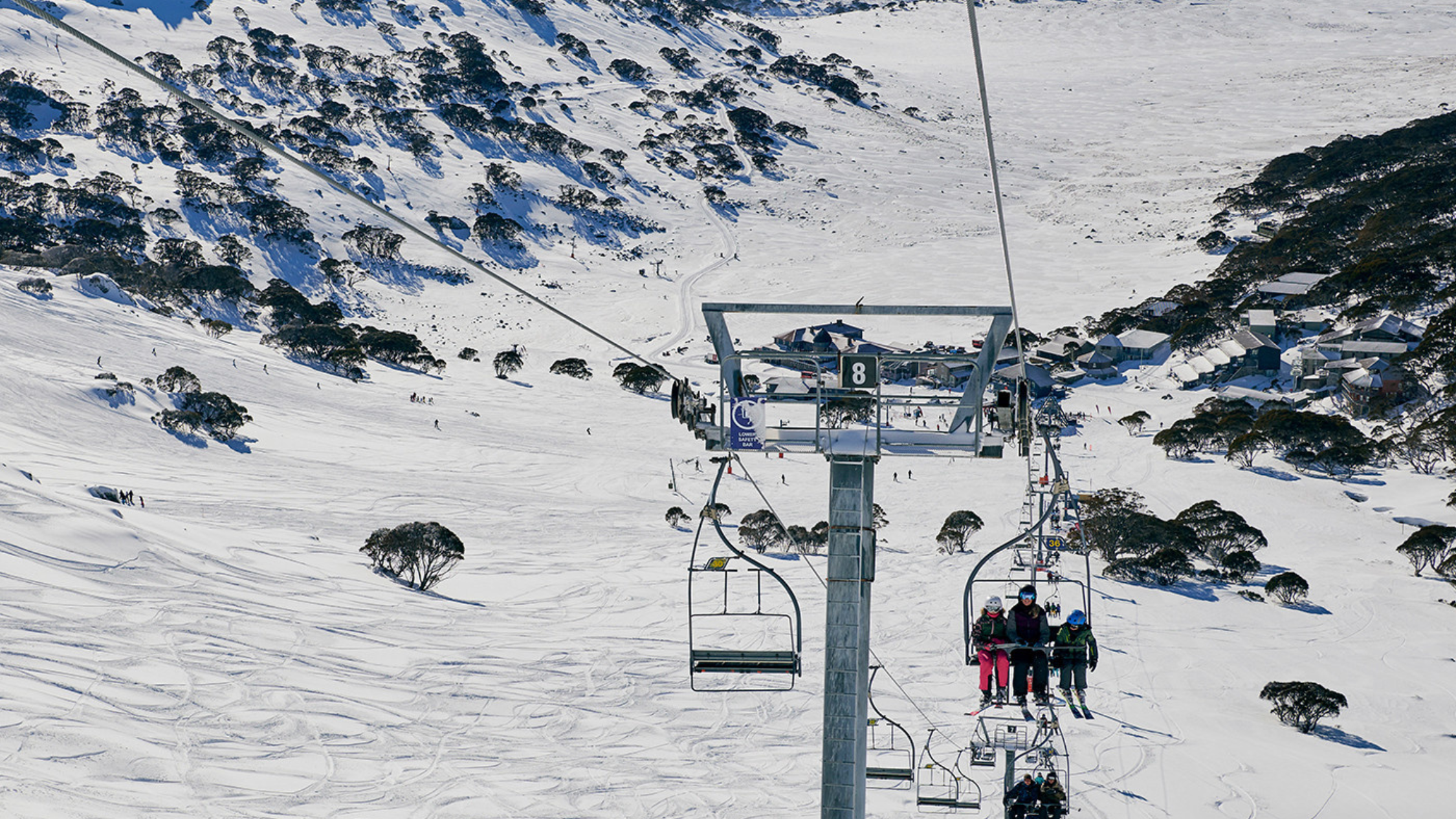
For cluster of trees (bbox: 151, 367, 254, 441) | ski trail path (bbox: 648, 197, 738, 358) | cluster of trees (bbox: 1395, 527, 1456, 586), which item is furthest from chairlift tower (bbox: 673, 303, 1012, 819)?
ski trail path (bbox: 648, 197, 738, 358)

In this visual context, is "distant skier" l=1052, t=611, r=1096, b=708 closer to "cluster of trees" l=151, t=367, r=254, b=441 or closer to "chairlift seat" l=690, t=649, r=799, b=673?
"chairlift seat" l=690, t=649, r=799, b=673

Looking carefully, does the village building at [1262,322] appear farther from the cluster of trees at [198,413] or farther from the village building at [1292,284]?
the cluster of trees at [198,413]

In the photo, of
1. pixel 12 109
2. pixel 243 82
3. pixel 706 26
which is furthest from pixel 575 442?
pixel 706 26

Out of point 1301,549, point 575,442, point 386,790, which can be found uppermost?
point 575,442

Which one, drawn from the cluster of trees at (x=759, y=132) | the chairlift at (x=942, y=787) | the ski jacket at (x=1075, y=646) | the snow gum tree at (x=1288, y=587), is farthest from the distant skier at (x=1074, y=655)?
the cluster of trees at (x=759, y=132)

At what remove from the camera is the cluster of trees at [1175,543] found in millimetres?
29922

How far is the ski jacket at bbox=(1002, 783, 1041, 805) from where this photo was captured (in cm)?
1211

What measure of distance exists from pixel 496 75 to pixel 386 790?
106611mm

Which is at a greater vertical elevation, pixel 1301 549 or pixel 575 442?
pixel 575 442

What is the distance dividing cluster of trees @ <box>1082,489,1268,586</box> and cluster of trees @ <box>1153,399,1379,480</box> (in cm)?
812

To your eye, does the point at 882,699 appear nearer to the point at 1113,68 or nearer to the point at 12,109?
the point at 12,109

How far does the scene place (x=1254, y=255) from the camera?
72.1 m

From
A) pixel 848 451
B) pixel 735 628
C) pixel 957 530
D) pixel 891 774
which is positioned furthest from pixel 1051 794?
pixel 957 530

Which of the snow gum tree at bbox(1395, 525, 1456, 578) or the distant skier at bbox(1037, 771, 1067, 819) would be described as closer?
the distant skier at bbox(1037, 771, 1067, 819)
